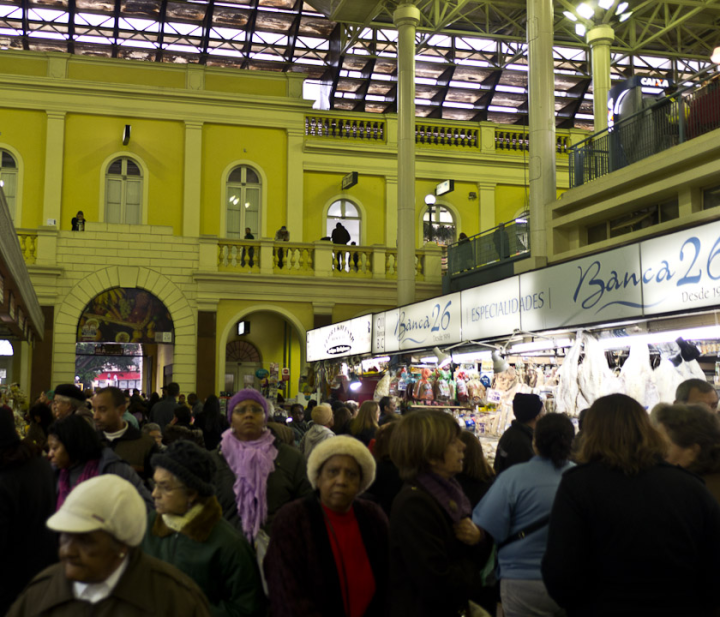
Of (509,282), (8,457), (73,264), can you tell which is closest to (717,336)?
(509,282)

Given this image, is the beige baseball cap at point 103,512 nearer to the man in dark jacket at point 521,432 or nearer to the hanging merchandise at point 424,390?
the man in dark jacket at point 521,432

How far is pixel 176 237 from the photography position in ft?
64.1

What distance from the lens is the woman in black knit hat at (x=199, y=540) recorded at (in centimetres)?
300

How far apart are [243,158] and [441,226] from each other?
579cm

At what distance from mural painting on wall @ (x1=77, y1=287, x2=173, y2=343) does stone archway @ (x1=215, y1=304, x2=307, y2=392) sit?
3.90ft

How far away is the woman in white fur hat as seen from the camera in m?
3.01

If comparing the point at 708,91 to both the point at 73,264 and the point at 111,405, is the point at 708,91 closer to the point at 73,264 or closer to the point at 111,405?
the point at 111,405

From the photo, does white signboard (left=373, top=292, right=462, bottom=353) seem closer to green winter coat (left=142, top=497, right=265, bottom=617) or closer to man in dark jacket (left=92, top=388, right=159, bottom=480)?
man in dark jacket (left=92, top=388, right=159, bottom=480)

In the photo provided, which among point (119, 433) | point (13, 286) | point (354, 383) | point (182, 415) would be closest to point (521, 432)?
point (119, 433)

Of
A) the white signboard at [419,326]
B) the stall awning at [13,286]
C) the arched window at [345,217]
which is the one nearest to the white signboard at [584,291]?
the white signboard at [419,326]

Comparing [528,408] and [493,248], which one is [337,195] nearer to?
[493,248]

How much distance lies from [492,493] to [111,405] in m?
2.59

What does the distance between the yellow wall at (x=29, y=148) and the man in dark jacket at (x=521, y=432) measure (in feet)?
56.5

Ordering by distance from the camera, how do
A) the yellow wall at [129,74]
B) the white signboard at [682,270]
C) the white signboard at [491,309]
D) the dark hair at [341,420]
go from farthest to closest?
1. the yellow wall at [129,74]
2. the white signboard at [491,309]
3. the dark hair at [341,420]
4. the white signboard at [682,270]
